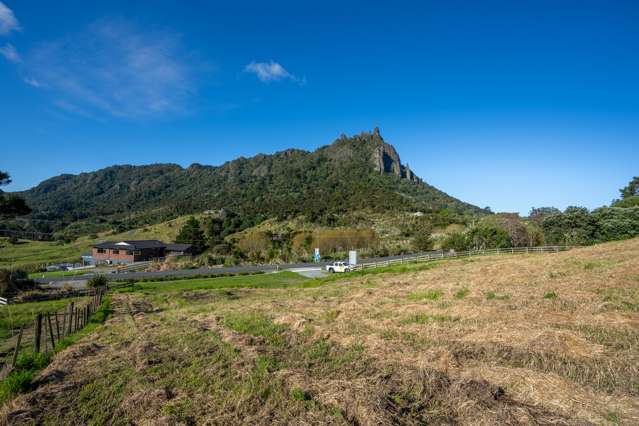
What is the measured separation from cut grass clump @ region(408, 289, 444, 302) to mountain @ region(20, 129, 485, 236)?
6186cm

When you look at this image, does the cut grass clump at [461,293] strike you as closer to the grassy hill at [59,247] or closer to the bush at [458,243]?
the bush at [458,243]

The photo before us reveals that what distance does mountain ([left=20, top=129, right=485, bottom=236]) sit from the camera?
99.7 meters

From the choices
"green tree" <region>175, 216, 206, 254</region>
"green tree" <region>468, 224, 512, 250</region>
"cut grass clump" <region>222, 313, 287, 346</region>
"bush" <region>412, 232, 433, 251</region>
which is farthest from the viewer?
"green tree" <region>175, 216, 206, 254</region>

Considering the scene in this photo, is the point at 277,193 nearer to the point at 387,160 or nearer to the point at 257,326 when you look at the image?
the point at 387,160

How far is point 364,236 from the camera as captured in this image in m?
61.8

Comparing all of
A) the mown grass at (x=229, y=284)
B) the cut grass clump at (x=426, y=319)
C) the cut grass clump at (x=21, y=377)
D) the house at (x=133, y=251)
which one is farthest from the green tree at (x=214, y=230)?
the cut grass clump at (x=426, y=319)

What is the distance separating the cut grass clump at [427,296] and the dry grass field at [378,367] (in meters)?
1.30

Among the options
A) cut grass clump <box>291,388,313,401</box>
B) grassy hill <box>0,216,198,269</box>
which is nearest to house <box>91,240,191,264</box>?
grassy hill <box>0,216,198,269</box>

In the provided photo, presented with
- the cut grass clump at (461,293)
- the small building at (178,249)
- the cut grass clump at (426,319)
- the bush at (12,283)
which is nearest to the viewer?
the cut grass clump at (426,319)

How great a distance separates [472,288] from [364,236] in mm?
46737

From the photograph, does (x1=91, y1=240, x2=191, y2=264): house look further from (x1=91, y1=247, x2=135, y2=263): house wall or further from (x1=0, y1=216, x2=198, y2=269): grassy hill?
(x1=0, y1=216, x2=198, y2=269): grassy hill

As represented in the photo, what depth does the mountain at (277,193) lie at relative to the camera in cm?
9969

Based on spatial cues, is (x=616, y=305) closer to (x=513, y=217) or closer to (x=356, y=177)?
(x=513, y=217)

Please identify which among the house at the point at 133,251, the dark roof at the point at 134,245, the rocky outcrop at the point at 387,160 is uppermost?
the rocky outcrop at the point at 387,160
